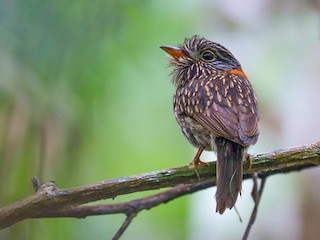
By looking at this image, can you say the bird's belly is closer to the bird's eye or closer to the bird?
the bird

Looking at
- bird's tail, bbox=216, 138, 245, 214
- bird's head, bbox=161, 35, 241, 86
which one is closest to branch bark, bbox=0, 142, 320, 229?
bird's tail, bbox=216, 138, 245, 214

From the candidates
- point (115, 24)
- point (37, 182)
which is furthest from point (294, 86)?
point (37, 182)

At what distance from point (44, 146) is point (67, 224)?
1.13 ft

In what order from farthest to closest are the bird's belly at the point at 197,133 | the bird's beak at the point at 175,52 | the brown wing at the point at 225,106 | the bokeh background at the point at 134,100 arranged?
1. the bird's beak at the point at 175,52
2. the bokeh background at the point at 134,100
3. the bird's belly at the point at 197,133
4. the brown wing at the point at 225,106

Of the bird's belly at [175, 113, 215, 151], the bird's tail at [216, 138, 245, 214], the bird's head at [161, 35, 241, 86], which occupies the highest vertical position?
the bird's head at [161, 35, 241, 86]

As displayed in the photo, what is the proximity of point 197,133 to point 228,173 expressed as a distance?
0.45 metres

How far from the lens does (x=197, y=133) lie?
288 centimetres

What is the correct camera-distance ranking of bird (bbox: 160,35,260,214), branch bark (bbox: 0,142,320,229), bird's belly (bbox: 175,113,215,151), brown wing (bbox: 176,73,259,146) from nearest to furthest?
branch bark (bbox: 0,142,320,229) → bird (bbox: 160,35,260,214) → brown wing (bbox: 176,73,259,146) → bird's belly (bbox: 175,113,215,151)

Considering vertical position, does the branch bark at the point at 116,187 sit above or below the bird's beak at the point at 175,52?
below

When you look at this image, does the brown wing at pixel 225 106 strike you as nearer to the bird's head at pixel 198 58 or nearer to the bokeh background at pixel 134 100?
the bird's head at pixel 198 58

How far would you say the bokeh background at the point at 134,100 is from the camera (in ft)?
10.3

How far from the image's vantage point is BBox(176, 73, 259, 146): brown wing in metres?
2.66

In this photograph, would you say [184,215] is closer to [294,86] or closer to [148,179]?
[294,86]

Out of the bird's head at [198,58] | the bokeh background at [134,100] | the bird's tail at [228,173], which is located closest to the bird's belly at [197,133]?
the bird's tail at [228,173]
